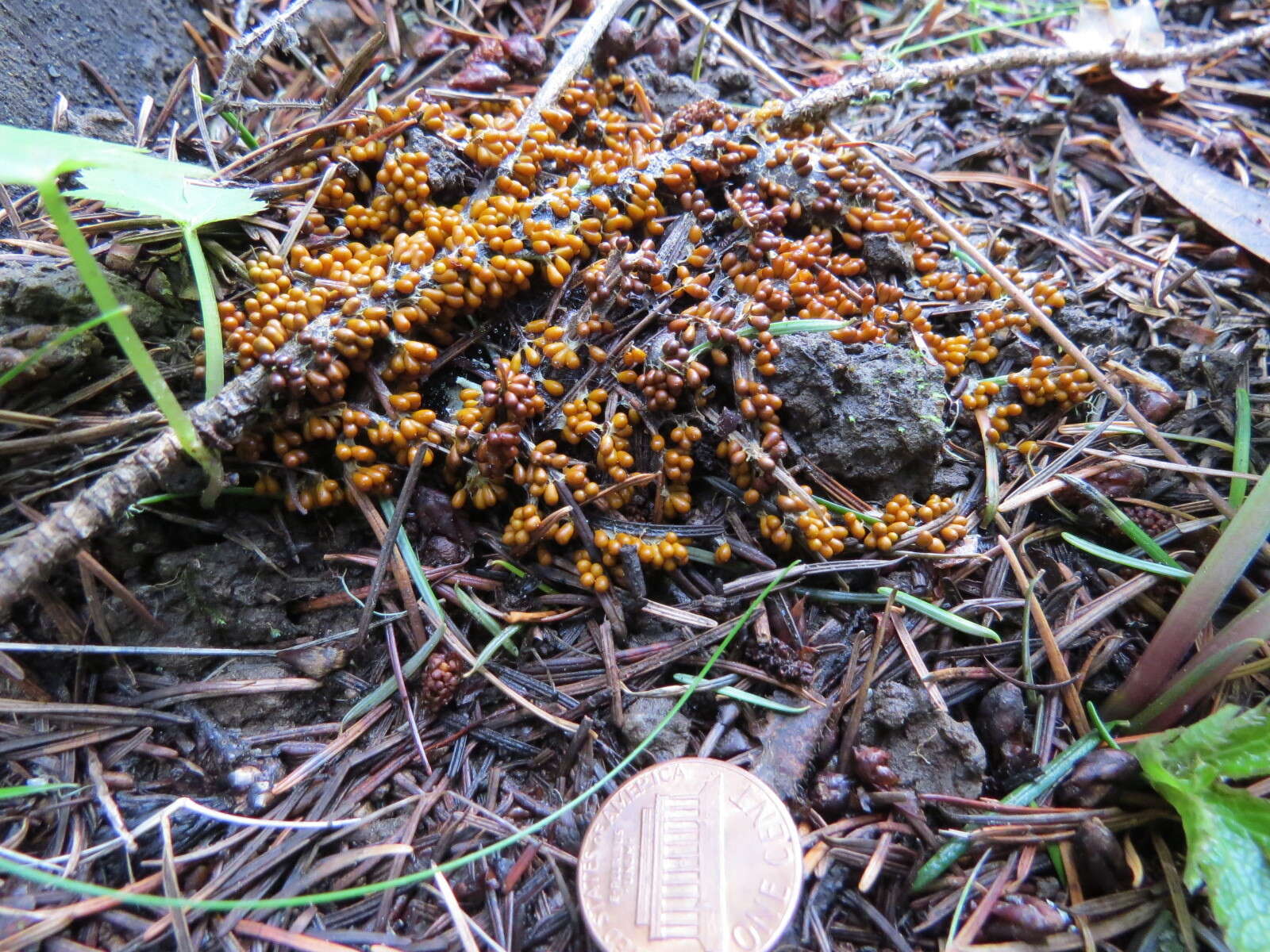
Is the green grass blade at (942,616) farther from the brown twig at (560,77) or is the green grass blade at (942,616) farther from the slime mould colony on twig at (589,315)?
the brown twig at (560,77)

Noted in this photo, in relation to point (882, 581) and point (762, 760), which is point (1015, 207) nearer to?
point (882, 581)

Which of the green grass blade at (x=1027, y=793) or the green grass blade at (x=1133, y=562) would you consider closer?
the green grass blade at (x=1027, y=793)

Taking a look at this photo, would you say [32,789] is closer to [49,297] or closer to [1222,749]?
[49,297]

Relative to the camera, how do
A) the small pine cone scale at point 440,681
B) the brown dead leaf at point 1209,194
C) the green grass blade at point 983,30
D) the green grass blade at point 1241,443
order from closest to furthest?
the small pine cone scale at point 440,681
the green grass blade at point 1241,443
the brown dead leaf at point 1209,194
the green grass blade at point 983,30

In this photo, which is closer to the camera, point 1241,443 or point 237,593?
point 237,593

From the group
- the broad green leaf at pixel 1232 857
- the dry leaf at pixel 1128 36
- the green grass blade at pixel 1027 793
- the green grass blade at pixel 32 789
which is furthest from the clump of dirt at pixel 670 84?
the green grass blade at pixel 32 789

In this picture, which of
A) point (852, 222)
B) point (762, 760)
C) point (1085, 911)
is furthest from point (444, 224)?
point (1085, 911)

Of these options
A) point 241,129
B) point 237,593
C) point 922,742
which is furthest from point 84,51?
point 922,742

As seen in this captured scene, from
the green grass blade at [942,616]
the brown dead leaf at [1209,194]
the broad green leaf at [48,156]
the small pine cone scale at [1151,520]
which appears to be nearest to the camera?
the broad green leaf at [48,156]
